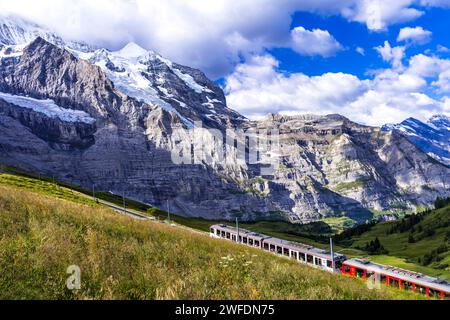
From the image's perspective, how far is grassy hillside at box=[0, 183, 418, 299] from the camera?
8.62 meters

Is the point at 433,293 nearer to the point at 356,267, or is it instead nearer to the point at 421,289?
the point at 421,289

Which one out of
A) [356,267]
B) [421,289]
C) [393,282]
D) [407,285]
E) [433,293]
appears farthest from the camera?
[356,267]

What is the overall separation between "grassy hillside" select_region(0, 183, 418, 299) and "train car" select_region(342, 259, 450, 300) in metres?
30.1

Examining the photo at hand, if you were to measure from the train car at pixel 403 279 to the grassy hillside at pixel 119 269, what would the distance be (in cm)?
3008

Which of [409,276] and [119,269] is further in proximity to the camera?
[409,276]

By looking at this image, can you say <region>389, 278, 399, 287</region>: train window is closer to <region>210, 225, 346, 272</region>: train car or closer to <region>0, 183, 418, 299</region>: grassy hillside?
<region>210, 225, 346, 272</region>: train car

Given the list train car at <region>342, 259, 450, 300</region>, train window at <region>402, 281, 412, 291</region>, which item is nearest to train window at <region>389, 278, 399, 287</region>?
train car at <region>342, 259, 450, 300</region>

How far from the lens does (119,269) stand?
10062 mm

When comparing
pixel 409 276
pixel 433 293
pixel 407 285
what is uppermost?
pixel 409 276

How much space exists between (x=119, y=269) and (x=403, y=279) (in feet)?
136

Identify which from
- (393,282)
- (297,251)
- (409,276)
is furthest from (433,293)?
(297,251)

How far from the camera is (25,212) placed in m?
14.6

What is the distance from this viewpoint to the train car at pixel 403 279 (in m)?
40.8
